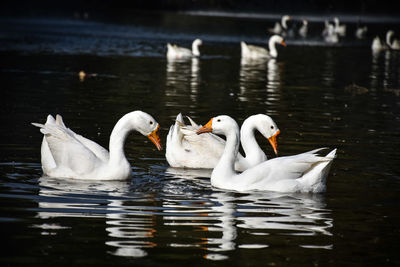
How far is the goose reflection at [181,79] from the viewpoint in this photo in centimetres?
2102

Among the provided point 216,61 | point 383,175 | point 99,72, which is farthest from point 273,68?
point 383,175

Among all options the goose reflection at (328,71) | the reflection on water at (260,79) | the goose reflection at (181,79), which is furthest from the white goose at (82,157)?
the goose reflection at (328,71)

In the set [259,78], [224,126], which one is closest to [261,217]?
[224,126]

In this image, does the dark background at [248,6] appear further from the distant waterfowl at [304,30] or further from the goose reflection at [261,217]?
the goose reflection at [261,217]

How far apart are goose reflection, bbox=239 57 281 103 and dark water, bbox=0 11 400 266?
0.25ft

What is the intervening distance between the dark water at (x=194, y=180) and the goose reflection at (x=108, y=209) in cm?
2

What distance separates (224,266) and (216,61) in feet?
91.4

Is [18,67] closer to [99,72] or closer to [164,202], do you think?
[99,72]

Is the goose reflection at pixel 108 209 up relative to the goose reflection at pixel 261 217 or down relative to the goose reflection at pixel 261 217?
up

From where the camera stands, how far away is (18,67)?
91.5 ft

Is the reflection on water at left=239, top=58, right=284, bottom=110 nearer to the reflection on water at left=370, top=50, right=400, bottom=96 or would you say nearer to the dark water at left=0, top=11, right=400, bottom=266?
the dark water at left=0, top=11, right=400, bottom=266

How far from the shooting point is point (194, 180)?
11727 mm

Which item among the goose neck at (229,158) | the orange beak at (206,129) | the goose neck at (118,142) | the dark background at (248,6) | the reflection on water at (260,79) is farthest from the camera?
the dark background at (248,6)

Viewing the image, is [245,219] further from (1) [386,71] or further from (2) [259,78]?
(1) [386,71]
